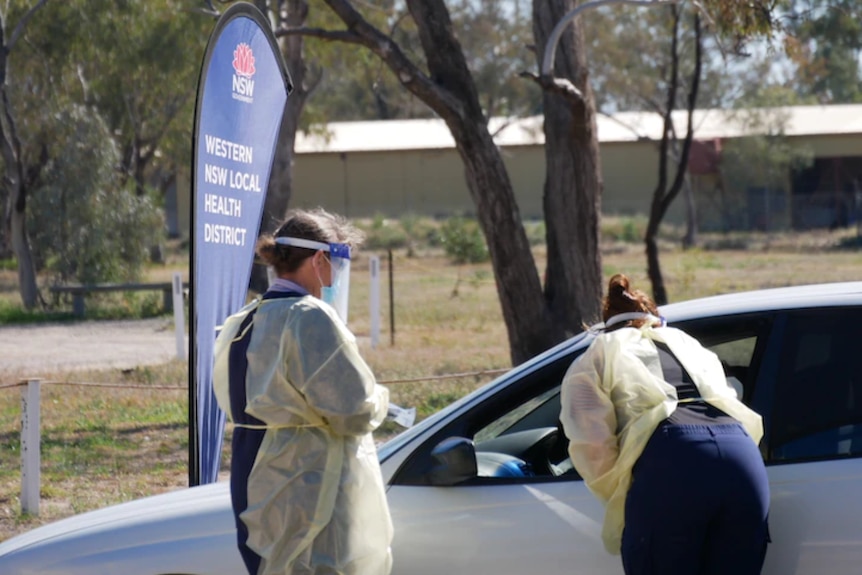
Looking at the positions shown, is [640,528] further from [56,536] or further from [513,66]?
[513,66]

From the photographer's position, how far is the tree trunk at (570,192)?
36.4 feet

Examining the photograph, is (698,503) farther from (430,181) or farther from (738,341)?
(430,181)

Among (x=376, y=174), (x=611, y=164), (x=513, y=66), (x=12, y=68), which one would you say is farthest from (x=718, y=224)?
(x=12, y=68)

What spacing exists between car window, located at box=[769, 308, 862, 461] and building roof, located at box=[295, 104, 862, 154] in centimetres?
3792

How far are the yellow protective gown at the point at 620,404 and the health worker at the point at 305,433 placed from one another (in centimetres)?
61

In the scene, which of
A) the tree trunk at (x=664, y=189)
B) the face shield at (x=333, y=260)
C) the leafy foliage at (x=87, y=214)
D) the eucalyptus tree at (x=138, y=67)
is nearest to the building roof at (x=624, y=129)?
the eucalyptus tree at (x=138, y=67)

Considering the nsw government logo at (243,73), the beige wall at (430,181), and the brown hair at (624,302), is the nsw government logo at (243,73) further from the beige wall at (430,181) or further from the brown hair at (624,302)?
the beige wall at (430,181)

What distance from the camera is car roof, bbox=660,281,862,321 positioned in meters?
3.92

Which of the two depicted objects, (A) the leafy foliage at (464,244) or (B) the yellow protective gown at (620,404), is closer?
(B) the yellow protective gown at (620,404)

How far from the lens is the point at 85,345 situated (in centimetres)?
1723

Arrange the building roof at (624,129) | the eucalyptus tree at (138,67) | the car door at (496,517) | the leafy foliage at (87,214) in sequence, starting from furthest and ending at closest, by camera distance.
A: the building roof at (624,129), the eucalyptus tree at (138,67), the leafy foliage at (87,214), the car door at (496,517)

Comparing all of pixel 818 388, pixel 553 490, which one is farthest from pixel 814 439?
pixel 553 490

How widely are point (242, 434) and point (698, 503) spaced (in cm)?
140

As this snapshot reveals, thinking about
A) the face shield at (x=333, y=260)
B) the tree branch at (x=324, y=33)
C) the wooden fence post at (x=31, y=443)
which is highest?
the tree branch at (x=324, y=33)
